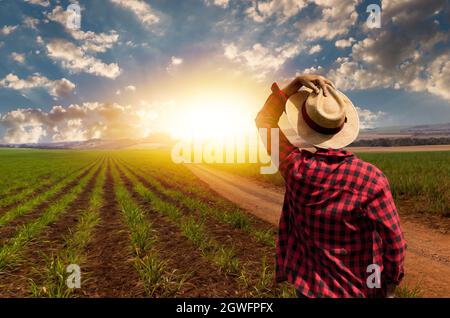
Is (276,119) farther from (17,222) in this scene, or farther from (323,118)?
(17,222)

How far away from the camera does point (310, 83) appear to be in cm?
208

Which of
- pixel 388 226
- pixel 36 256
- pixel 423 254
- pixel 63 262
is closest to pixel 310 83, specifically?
pixel 388 226

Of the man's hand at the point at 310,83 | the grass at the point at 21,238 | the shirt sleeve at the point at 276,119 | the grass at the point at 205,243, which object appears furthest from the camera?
the grass at the point at 21,238

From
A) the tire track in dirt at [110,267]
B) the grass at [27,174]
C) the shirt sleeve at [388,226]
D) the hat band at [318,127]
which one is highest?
the hat band at [318,127]

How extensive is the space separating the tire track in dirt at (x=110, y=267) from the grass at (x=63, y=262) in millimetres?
207

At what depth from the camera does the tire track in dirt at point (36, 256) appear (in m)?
5.23

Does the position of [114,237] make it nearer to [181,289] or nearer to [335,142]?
[181,289]

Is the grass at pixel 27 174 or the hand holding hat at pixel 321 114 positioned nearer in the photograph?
the hand holding hat at pixel 321 114

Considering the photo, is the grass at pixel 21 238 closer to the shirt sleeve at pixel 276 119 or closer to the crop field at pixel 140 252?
the crop field at pixel 140 252

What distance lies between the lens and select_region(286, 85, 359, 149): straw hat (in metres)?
1.90

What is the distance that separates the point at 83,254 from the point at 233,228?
14.6 feet
